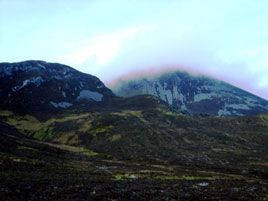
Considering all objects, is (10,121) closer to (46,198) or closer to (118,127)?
(118,127)

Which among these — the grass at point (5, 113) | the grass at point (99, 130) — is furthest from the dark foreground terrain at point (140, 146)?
the grass at point (99, 130)

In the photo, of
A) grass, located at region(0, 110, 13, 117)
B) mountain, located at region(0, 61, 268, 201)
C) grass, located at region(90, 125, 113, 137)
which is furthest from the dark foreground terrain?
grass, located at region(90, 125, 113, 137)

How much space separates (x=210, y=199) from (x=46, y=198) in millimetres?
20129

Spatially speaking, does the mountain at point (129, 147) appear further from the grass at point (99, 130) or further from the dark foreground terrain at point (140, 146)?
the grass at point (99, 130)

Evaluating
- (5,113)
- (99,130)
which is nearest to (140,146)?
(99,130)

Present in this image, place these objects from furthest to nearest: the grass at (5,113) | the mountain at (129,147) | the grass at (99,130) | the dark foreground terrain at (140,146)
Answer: the grass at (5,113)
the grass at (99,130)
the dark foreground terrain at (140,146)
the mountain at (129,147)

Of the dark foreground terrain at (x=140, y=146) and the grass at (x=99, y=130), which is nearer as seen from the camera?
the dark foreground terrain at (x=140, y=146)

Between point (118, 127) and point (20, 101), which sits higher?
point (20, 101)

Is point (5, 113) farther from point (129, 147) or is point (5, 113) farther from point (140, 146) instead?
point (140, 146)

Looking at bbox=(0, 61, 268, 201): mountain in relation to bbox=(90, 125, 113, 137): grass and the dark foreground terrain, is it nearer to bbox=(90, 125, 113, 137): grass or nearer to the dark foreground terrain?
the dark foreground terrain

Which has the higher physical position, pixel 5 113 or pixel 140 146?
pixel 5 113

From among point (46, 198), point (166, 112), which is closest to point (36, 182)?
point (46, 198)

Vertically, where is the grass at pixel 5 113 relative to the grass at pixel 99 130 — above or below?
above

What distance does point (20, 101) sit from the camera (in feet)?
644
